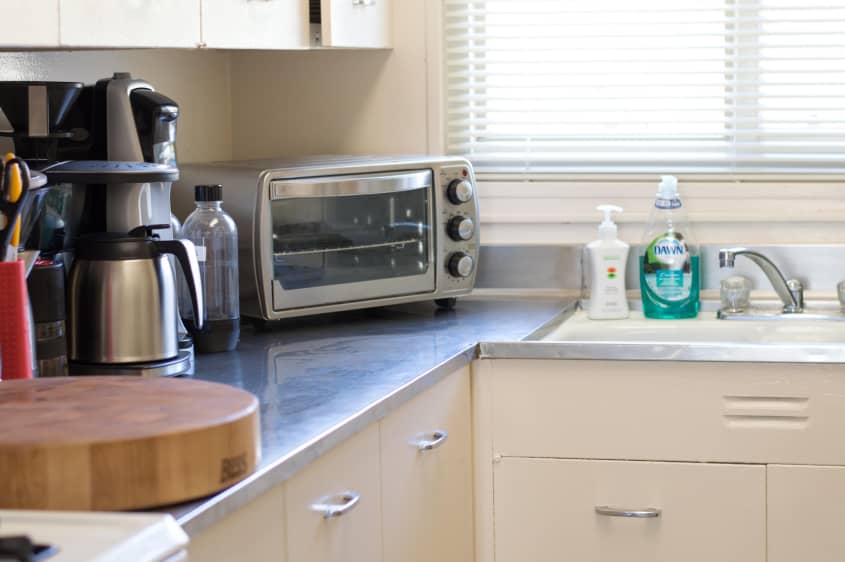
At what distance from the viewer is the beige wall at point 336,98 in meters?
2.82

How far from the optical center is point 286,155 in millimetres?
2896

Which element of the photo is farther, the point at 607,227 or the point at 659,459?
the point at 607,227

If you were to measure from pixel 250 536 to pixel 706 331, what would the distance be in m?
1.42

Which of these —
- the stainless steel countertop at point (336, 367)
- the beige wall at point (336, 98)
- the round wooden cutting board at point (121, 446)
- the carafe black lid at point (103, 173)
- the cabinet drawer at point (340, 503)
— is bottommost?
the cabinet drawer at point (340, 503)

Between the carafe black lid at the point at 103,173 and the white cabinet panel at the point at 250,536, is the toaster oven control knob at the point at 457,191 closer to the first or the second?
the carafe black lid at the point at 103,173

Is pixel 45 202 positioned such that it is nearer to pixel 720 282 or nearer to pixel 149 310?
pixel 149 310

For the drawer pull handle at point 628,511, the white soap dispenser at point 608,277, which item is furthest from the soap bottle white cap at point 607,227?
the drawer pull handle at point 628,511

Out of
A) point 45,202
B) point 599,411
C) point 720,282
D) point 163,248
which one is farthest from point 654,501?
point 45,202

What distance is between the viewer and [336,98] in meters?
2.86

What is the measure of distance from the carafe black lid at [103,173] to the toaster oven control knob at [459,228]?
34.3 inches

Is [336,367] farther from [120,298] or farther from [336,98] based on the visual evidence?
[336,98]

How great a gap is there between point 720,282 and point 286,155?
984 mm

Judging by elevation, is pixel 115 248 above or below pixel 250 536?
above

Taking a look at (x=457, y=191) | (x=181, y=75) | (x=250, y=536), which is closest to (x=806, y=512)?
(x=457, y=191)
